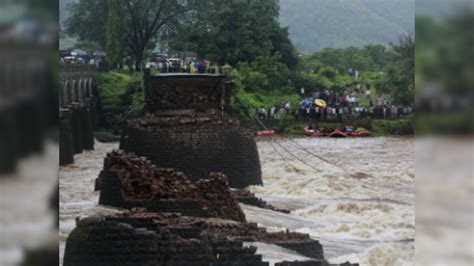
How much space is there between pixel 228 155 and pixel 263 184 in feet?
1.91

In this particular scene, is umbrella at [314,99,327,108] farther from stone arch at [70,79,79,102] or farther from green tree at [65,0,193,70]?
stone arch at [70,79,79,102]

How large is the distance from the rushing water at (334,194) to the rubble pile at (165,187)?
20 cm

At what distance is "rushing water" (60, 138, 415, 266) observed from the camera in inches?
521

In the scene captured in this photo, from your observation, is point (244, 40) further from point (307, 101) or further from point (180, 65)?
point (307, 101)

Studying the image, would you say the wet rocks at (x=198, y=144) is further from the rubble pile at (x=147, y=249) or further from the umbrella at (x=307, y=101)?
the rubble pile at (x=147, y=249)

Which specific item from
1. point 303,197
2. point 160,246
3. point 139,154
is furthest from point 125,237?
point 303,197

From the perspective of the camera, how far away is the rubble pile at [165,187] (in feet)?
44.7

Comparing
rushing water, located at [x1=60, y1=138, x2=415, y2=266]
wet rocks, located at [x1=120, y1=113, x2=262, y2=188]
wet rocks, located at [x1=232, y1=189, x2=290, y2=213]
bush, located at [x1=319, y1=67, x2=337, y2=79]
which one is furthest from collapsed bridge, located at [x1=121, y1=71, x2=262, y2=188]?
bush, located at [x1=319, y1=67, x2=337, y2=79]

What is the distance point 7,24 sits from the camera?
383 inches

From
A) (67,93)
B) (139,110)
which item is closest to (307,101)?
(139,110)

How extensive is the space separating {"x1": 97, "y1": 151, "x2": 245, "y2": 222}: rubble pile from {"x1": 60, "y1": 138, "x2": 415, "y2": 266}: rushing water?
201mm

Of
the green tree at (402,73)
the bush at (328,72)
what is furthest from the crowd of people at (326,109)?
the green tree at (402,73)

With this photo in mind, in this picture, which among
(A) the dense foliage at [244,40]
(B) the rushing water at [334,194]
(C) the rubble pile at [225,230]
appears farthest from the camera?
(A) the dense foliage at [244,40]

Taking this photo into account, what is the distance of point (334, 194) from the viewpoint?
14.1 meters
